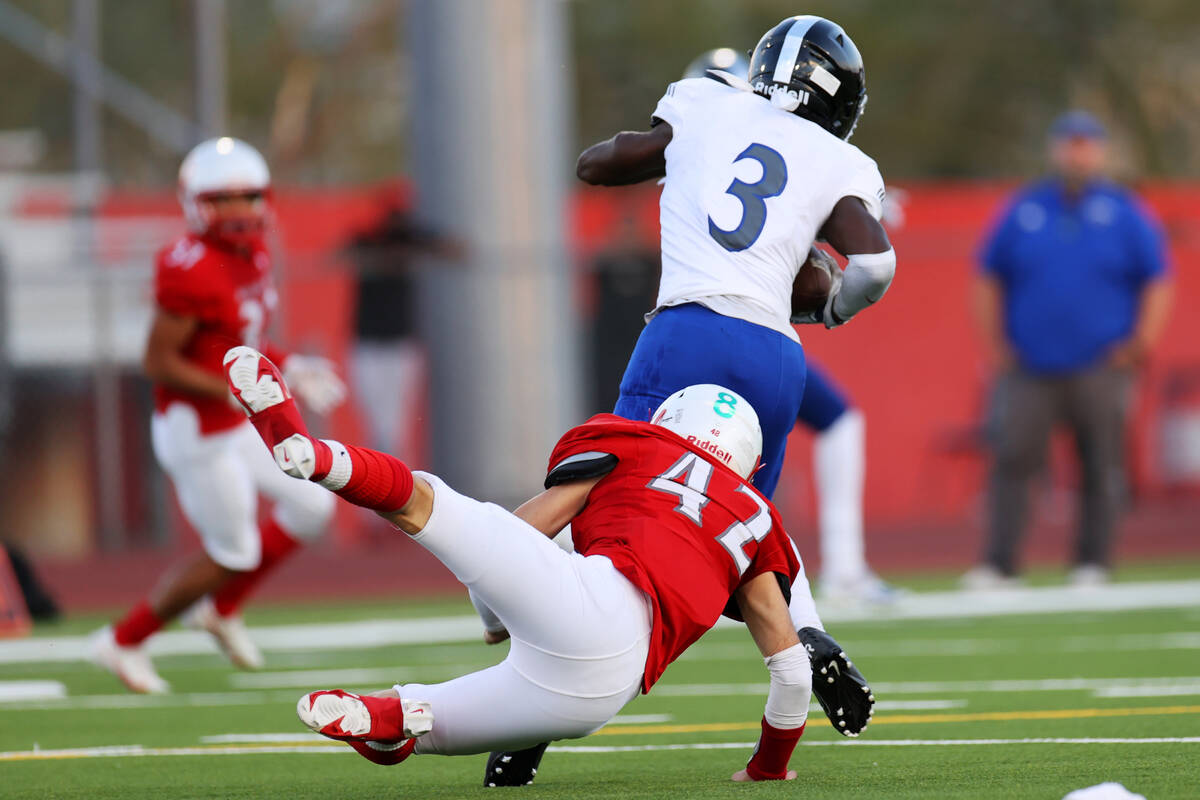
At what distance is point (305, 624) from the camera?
10.1m

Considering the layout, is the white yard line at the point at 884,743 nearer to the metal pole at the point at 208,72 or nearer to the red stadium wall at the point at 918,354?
the metal pole at the point at 208,72

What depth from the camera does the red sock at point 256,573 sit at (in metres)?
7.71

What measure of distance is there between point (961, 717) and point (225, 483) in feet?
9.89

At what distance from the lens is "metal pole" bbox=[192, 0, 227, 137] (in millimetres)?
14234

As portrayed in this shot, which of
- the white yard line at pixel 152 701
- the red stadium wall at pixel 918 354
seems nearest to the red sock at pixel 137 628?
the white yard line at pixel 152 701

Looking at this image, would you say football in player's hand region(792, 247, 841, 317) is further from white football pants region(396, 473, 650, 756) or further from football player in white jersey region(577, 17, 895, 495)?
white football pants region(396, 473, 650, 756)

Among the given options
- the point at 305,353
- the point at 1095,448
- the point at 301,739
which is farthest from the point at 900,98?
the point at 301,739

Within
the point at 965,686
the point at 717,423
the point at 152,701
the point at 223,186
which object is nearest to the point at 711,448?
the point at 717,423

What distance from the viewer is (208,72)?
563 inches

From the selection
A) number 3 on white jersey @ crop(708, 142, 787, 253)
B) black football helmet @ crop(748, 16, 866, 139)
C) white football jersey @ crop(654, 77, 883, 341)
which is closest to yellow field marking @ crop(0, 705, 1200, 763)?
white football jersey @ crop(654, 77, 883, 341)

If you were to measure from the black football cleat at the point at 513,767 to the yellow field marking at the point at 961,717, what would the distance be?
113 cm

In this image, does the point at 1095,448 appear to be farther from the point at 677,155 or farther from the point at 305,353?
the point at 305,353

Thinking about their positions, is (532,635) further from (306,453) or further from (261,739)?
(261,739)

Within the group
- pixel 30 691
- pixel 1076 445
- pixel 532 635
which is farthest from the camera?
pixel 1076 445
